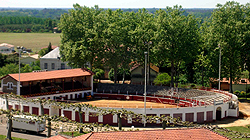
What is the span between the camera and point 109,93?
80.8m

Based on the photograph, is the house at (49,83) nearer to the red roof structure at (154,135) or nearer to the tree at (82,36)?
the tree at (82,36)

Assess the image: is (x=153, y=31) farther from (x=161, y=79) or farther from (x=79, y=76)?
(x=79, y=76)

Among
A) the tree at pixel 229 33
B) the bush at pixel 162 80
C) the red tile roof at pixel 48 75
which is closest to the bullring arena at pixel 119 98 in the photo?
the red tile roof at pixel 48 75

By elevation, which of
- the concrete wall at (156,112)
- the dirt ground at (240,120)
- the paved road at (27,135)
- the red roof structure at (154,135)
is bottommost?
the dirt ground at (240,120)

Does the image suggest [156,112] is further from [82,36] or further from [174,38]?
[82,36]

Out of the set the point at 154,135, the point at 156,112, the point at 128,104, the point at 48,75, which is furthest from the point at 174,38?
the point at 154,135

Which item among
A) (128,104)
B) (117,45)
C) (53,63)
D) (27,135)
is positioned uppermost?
(117,45)

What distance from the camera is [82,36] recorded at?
3467 inches

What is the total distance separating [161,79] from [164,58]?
510cm

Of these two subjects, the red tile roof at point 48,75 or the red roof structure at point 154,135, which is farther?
the red tile roof at point 48,75

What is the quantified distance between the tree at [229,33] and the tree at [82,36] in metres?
26.4

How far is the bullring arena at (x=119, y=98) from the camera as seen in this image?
205ft

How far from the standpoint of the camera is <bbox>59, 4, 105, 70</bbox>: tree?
278 ft

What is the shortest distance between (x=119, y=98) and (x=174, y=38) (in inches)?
730
